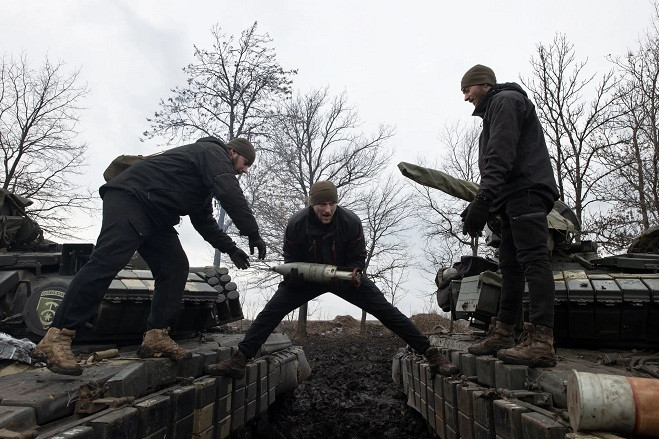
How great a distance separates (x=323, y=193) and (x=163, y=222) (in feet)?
4.75

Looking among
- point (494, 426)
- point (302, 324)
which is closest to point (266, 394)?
point (494, 426)

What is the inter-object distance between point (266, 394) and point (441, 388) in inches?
87.1

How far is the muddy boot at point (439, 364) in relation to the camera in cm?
511

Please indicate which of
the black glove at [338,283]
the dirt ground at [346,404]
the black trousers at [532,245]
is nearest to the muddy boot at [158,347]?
the black glove at [338,283]

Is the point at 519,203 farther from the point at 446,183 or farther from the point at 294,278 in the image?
the point at 294,278

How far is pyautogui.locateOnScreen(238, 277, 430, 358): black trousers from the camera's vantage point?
5.29 m

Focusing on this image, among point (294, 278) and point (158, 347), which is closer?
point (158, 347)

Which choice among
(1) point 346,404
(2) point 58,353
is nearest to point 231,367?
(2) point 58,353

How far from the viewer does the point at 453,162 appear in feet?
75.7

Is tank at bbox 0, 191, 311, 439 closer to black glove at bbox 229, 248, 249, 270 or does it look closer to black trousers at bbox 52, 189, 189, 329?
black trousers at bbox 52, 189, 189, 329

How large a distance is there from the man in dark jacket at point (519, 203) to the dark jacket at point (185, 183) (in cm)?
177

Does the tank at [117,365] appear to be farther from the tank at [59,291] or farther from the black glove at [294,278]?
the black glove at [294,278]

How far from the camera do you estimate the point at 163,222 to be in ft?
15.1

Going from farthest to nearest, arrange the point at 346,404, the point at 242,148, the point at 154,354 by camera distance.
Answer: the point at 346,404 < the point at 242,148 < the point at 154,354
